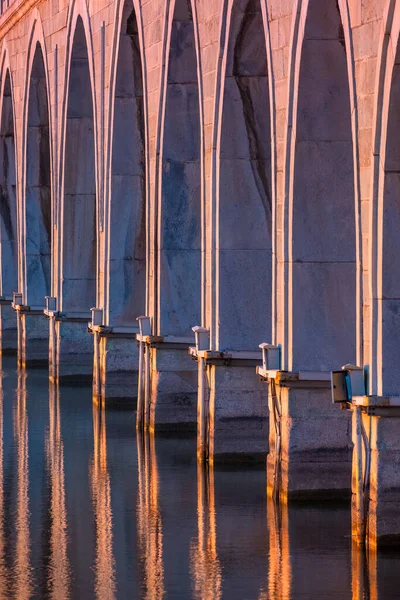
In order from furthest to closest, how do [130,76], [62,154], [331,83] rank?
[62,154] < [130,76] < [331,83]

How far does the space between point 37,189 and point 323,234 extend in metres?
22.1

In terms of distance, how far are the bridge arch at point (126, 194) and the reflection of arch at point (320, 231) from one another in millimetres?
10637

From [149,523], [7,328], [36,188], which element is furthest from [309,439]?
[7,328]

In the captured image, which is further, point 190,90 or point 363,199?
point 190,90

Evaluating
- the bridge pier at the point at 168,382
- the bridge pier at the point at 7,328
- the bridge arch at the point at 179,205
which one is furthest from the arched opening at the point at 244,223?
the bridge pier at the point at 7,328

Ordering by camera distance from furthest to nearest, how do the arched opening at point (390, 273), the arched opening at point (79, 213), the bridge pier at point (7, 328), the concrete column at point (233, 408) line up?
the bridge pier at point (7, 328), the arched opening at point (79, 213), the concrete column at point (233, 408), the arched opening at point (390, 273)

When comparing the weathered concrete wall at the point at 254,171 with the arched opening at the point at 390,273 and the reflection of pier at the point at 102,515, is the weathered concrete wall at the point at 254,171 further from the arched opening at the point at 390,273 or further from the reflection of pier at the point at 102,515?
the reflection of pier at the point at 102,515

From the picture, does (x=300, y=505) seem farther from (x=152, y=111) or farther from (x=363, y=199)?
(x=152, y=111)

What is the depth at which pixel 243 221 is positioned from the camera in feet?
74.3

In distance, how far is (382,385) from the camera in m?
16.3

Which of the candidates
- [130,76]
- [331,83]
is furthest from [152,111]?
[331,83]

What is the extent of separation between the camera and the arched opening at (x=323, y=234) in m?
19.2

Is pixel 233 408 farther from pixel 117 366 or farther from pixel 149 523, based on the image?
pixel 117 366

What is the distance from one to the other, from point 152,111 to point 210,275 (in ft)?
14.8
